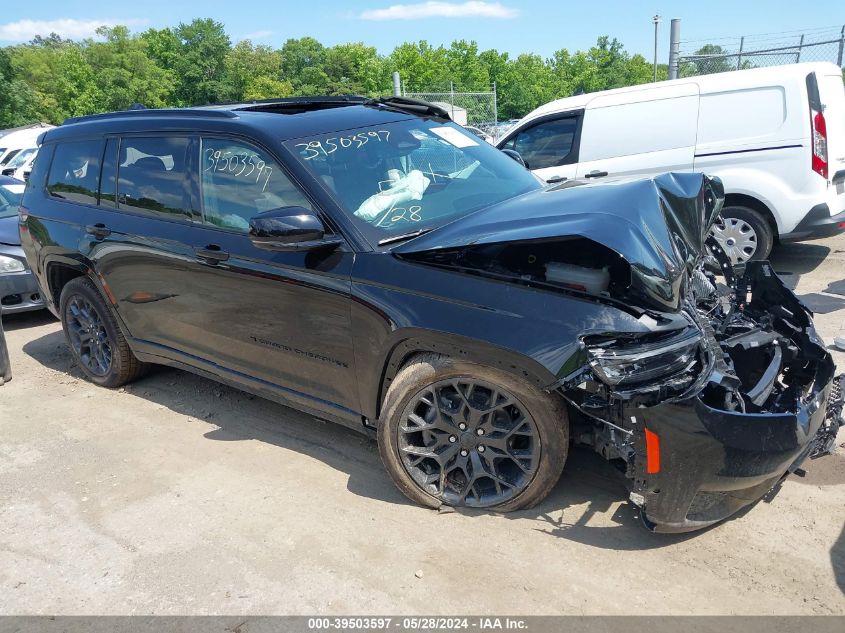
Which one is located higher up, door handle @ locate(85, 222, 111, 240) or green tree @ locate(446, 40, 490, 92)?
green tree @ locate(446, 40, 490, 92)

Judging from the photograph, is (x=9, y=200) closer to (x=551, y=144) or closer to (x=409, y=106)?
(x=409, y=106)

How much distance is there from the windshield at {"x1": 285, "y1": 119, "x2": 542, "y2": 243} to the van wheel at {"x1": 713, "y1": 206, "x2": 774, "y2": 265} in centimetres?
365

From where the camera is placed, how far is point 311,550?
282cm

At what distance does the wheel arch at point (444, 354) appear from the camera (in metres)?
2.54

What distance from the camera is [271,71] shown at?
63.2m

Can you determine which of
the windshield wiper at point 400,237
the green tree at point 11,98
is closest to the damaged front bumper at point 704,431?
the windshield wiper at point 400,237

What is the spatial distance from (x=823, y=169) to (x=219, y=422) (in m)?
5.95

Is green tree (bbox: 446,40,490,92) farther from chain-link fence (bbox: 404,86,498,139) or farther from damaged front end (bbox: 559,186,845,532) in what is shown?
damaged front end (bbox: 559,186,845,532)

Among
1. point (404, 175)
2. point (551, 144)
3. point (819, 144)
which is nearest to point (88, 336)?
point (404, 175)

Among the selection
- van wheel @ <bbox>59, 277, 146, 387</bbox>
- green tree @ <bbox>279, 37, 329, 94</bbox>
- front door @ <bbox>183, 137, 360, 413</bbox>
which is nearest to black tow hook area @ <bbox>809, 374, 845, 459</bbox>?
front door @ <bbox>183, 137, 360, 413</bbox>

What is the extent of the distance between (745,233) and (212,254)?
5.49m

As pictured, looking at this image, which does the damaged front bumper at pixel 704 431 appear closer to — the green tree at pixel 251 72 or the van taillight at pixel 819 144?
the van taillight at pixel 819 144

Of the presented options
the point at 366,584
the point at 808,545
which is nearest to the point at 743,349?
the point at 808,545

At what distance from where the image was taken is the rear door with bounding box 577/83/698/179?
670 cm
